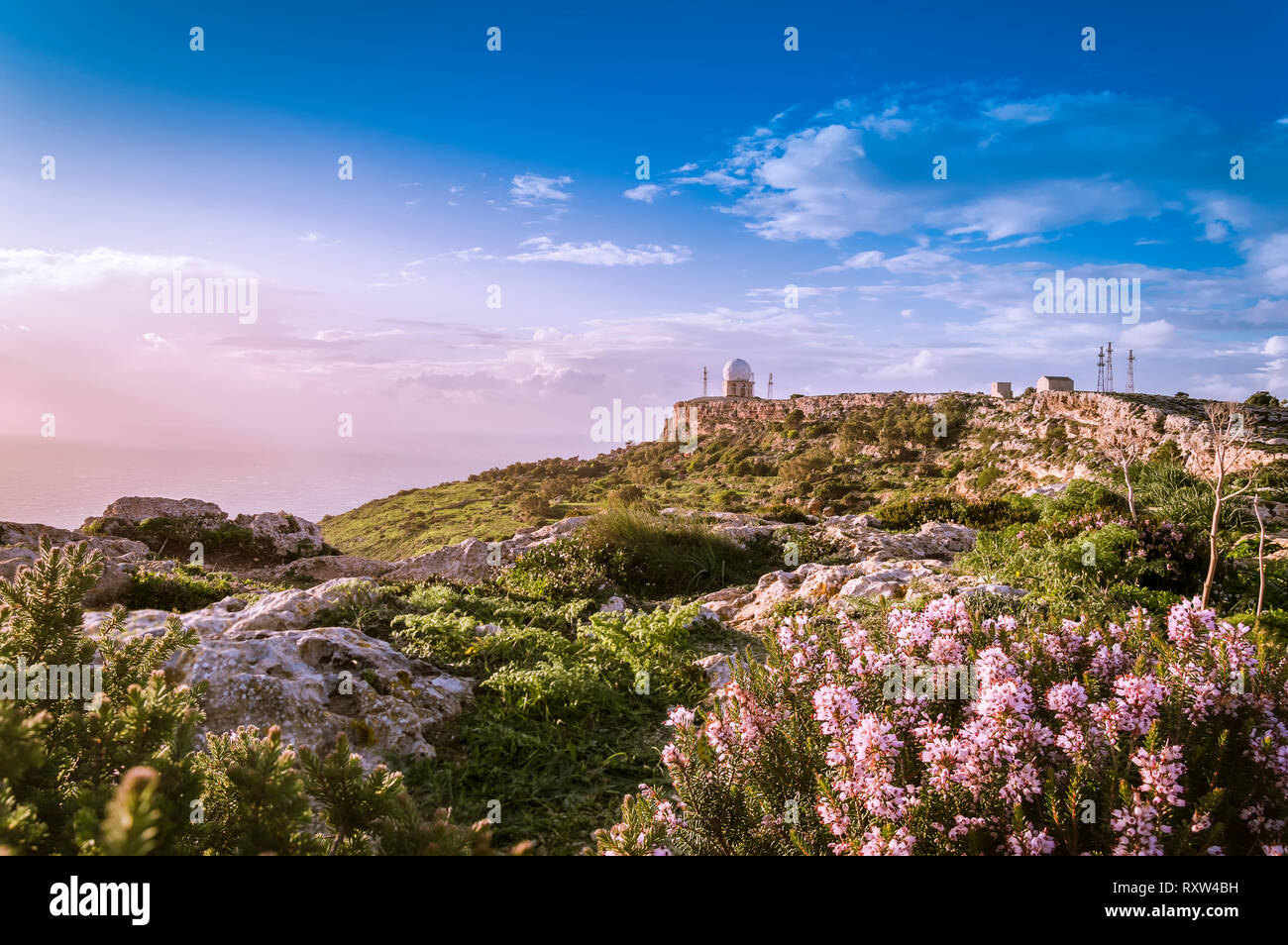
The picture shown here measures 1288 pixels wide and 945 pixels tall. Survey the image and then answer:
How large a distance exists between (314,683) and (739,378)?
52.6 metres

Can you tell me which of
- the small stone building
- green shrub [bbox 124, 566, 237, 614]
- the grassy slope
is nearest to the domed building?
the grassy slope

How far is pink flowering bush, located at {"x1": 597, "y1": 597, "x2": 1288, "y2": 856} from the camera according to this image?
7.49ft

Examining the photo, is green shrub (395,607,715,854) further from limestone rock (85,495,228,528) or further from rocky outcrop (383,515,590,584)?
limestone rock (85,495,228,528)

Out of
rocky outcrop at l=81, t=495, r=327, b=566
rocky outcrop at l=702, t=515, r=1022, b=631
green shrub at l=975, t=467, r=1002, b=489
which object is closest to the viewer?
rocky outcrop at l=702, t=515, r=1022, b=631

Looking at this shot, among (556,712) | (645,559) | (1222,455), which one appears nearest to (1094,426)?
(1222,455)

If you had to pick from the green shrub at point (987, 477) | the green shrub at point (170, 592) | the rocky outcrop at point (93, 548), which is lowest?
the green shrub at point (170, 592)

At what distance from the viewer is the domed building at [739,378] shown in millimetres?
54719

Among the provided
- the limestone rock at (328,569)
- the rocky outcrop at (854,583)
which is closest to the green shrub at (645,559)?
the rocky outcrop at (854,583)

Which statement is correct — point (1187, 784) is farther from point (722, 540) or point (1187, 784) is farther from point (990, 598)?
point (722, 540)

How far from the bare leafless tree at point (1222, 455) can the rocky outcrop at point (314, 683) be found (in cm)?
680

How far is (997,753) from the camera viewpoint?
2.37m

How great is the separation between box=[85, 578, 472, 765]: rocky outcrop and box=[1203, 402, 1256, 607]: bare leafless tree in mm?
6801

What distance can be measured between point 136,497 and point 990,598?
1726 centimetres

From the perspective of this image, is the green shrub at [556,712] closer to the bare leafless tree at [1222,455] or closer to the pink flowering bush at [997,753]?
the pink flowering bush at [997,753]
